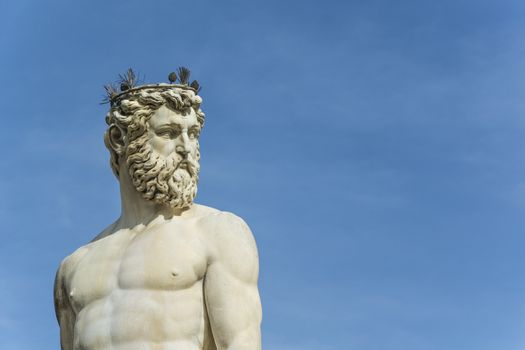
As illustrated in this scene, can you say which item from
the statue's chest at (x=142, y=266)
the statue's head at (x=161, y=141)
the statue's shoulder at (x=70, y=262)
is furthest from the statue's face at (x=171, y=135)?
the statue's shoulder at (x=70, y=262)

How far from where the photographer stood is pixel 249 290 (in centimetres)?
1418

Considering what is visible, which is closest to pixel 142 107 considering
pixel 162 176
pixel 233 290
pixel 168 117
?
pixel 168 117

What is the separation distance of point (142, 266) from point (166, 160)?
1.16 metres

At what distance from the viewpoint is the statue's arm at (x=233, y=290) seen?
13898mm

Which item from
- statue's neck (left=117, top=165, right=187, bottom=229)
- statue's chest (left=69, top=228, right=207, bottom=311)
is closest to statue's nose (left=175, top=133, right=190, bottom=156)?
statue's neck (left=117, top=165, right=187, bottom=229)

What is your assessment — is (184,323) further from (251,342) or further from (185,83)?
(185,83)

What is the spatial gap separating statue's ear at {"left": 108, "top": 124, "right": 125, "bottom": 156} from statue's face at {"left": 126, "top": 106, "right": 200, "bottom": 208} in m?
0.25

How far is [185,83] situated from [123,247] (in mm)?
1912

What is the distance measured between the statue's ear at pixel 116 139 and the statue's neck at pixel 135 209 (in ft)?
0.79

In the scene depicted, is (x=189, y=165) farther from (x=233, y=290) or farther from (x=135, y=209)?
(x=233, y=290)

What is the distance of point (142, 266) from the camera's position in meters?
14.1

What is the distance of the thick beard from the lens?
14461 mm

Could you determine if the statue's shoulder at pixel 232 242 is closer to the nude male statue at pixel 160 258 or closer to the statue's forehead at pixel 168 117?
the nude male statue at pixel 160 258

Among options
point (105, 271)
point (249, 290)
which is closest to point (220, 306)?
point (249, 290)
